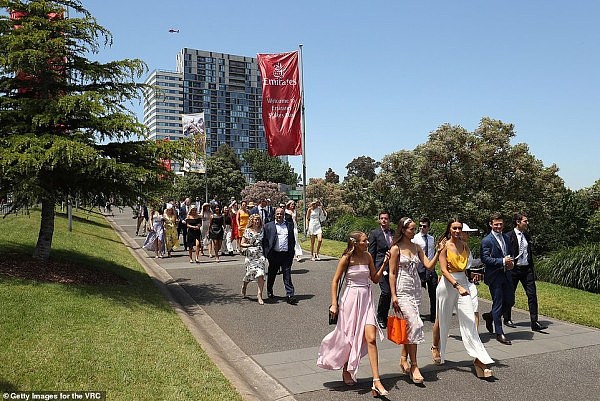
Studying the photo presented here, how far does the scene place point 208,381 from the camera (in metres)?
5.27

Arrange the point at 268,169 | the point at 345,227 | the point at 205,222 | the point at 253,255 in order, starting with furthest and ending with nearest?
the point at 268,169
the point at 345,227
the point at 205,222
the point at 253,255

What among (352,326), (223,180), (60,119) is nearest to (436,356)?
(352,326)

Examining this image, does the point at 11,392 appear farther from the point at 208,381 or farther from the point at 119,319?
the point at 119,319

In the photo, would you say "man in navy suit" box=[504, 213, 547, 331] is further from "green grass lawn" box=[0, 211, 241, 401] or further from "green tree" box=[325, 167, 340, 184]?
"green tree" box=[325, 167, 340, 184]

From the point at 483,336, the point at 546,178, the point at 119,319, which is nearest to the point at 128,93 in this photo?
the point at 119,319

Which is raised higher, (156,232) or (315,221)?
(315,221)

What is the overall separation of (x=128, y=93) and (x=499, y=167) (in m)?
24.1

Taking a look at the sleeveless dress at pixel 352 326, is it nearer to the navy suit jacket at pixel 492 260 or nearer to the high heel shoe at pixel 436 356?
the high heel shoe at pixel 436 356

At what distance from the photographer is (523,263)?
8195 mm

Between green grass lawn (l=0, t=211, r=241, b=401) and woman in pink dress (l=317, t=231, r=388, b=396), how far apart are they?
1.16 meters

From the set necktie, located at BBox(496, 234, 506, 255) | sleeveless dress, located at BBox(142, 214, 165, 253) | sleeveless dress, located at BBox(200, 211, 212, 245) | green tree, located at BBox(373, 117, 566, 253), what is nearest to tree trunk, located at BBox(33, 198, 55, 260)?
sleeveless dress, located at BBox(142, 214, 165, 253)

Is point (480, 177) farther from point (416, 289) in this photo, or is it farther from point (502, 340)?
point (416, 289)

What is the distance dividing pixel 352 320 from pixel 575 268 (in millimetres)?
9582

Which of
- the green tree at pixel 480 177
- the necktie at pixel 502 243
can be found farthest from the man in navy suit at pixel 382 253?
the green tree at pixel 480 177
